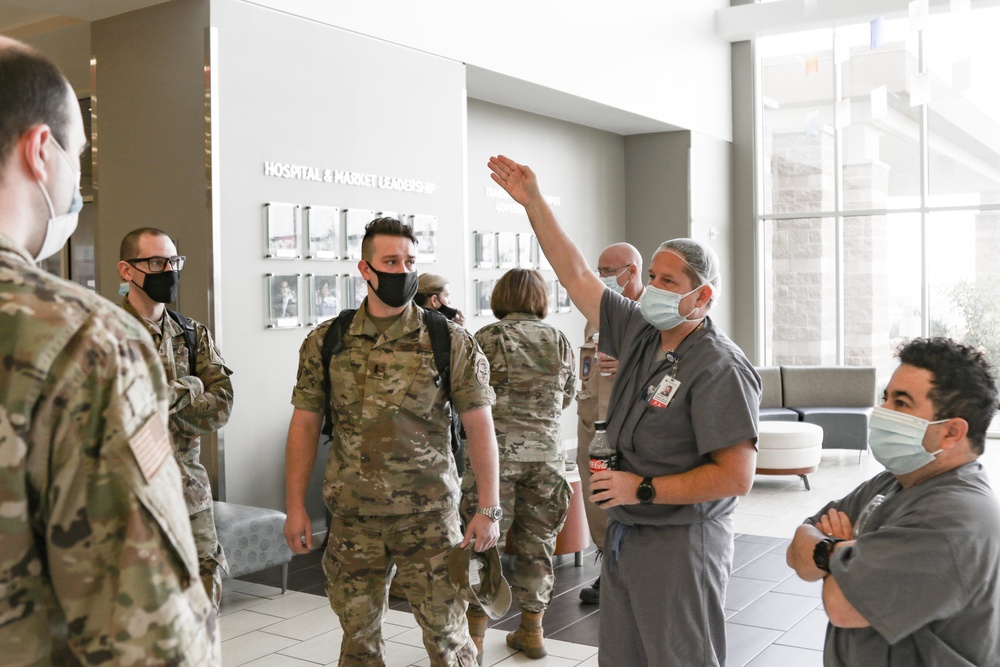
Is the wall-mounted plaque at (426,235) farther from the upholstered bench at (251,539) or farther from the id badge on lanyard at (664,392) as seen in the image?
the id badge on lanyard at (664,392)

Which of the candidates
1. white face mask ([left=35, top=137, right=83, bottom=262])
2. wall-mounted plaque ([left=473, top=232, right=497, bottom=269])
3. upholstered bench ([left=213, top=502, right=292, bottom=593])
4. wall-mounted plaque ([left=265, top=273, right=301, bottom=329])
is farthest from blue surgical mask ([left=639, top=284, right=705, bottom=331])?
wall-mounted plaque ([left=473, top=232, right=497, bottom=269])

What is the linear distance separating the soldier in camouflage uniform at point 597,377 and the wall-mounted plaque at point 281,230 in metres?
2.22

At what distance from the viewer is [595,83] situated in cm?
995

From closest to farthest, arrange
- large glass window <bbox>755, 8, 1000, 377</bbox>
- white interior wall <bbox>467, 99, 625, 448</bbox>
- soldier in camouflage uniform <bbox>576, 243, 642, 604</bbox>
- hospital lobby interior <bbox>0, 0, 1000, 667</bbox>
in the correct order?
soldier in camouflage uniform <bbox>576, 243, 642, 604</bbox> < hospital lobby interior <bbox>0, 0, 1000, 667</bbox> < white interior wall <bbox>467, 99, 625, 448</bbox> < large glass window <bbox>755, 8, 1000, 377</bbox>

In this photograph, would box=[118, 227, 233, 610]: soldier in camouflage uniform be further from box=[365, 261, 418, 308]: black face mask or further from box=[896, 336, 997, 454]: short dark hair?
box=[896, 336, 997, 454]: short dark hair

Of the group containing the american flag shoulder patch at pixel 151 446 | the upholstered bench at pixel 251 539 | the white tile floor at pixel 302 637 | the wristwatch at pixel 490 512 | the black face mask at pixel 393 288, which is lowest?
the white tile floor at pixel 302 637

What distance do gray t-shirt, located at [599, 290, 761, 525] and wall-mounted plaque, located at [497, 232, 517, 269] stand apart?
719cm

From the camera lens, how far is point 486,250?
9.62 metres

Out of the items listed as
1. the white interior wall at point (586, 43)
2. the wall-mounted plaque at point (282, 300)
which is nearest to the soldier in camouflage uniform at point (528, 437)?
the wall-mounted plaque at point (282, 300)

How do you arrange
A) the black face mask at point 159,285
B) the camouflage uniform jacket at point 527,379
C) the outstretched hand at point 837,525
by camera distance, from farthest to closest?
the camouflage uniform jacket at point 527,379, the black face mask at point 159,285, the outstretched hand at point 837,525

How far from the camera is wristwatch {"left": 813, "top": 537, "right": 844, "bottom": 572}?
6.45ft

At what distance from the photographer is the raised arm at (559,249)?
113 inches

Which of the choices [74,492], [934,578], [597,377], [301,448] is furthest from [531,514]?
[74,492]

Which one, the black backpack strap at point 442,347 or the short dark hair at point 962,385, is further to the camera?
the black backpack strap at point 442,347
